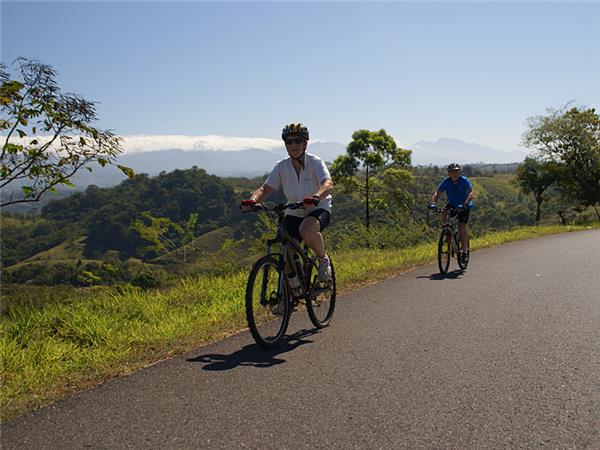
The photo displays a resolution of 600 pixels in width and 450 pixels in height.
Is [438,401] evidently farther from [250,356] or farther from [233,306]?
[233,306]

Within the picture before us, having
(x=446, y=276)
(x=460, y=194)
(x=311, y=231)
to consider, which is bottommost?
(x=446, y=276)

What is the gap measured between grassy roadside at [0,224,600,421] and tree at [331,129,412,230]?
30242 mm

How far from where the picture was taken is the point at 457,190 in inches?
395

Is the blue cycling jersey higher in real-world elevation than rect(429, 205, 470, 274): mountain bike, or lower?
higher

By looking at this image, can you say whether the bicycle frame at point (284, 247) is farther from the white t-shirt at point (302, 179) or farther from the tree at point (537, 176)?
the tree at point (537, 176)

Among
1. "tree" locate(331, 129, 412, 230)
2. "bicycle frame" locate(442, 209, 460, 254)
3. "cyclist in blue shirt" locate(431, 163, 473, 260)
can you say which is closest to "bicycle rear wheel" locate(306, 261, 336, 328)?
"bicycle frame" locate(442, 209, 460, 254)

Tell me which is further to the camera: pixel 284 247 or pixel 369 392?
pixel 284 247

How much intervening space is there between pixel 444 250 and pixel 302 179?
5.09 meters

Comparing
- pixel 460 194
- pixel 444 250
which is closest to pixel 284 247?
pixel 444 250

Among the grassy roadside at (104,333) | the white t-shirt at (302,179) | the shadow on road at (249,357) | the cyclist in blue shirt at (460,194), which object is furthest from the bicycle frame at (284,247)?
the cyclist in blue shirt at (460,194)

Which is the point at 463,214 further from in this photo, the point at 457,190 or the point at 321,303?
the point at 321,303

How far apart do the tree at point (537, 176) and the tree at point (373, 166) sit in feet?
31.6

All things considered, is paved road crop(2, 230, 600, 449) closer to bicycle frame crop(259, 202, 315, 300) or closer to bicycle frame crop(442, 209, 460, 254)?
bicycle frame crop(259, 202, 315, 300)

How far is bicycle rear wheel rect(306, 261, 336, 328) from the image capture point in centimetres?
544
